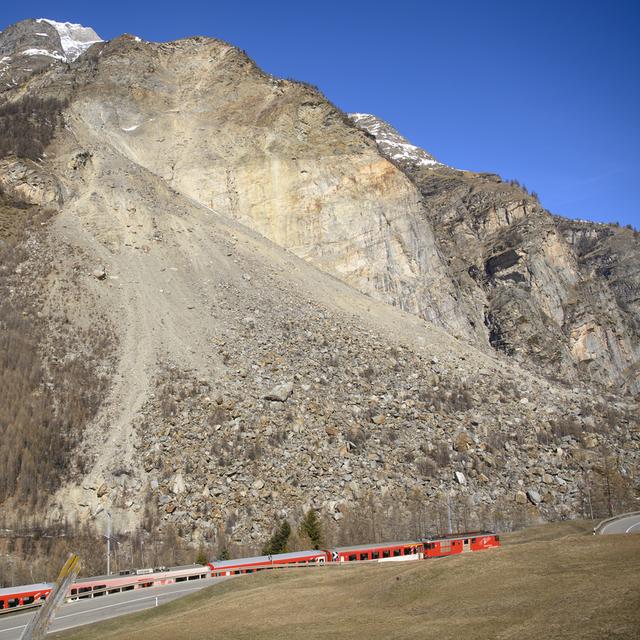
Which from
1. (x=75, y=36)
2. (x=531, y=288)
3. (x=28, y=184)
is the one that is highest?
(x=75, y=36)

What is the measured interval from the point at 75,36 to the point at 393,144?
92663 millimetres

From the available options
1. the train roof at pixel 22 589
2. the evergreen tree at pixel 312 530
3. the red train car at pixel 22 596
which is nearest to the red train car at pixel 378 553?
the evergreen tree at pixel 312 530

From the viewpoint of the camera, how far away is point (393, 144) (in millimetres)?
158875

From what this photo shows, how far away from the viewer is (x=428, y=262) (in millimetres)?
83812

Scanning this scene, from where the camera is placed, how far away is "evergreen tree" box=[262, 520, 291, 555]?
120 feet

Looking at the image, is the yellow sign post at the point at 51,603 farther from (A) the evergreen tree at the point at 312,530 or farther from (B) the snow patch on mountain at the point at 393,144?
(B) the snow patch on mountain at the point at 393,144

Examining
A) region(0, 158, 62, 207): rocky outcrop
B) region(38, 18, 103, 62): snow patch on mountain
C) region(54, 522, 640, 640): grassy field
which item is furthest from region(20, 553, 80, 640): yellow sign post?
region(38, 18, 103, 62): snow patch on mountain

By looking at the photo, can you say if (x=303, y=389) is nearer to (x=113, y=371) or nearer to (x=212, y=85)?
(x=113, y=371)

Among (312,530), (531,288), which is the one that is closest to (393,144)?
(531,288)

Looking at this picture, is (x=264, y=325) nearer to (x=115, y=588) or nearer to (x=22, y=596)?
(x=115, y=588)

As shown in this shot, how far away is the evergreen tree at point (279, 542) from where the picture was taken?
3672cm

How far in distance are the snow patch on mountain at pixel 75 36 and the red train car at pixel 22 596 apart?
558 feet

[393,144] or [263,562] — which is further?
[393,144]

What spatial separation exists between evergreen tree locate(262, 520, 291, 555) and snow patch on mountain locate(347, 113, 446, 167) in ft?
349
